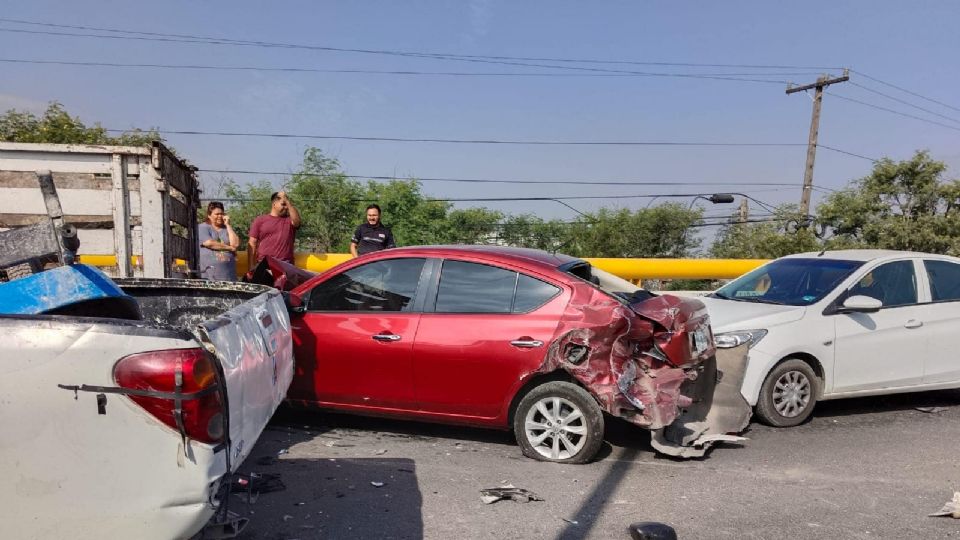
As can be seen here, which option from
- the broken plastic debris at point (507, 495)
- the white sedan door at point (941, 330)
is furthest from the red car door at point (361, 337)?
the white sedan door at point (941, 330)

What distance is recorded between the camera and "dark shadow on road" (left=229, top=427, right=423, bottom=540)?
3.54m

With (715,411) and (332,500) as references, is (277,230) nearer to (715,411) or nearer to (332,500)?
(332,500)

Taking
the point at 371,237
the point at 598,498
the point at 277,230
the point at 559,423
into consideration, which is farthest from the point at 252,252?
the point at 598,498

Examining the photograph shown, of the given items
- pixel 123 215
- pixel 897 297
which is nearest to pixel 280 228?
pixel 123 215

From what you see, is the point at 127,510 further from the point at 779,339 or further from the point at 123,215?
the point at 779,339

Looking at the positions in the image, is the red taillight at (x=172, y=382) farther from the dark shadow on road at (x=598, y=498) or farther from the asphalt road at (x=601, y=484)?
the dark shadow on road at (x=598, y=498)

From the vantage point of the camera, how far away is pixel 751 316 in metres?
5.86

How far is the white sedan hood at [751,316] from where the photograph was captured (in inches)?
227

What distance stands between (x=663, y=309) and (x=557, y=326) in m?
0.80

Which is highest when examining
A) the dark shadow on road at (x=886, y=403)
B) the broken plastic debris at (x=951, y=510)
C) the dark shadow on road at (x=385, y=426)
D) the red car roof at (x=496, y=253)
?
the red car roof at (x=496, y=253)

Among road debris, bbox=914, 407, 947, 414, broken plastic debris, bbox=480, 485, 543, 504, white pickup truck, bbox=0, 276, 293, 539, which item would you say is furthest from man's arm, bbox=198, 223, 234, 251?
road debris, bbox=914, 407, 947, 414

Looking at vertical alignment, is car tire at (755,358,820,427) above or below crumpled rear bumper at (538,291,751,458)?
below

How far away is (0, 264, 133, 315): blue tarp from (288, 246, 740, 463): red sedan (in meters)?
2.32

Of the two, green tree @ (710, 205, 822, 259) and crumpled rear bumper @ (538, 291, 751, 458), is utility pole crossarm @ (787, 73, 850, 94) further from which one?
crumpled rear bumper @ (538, 291, 751, 458)
